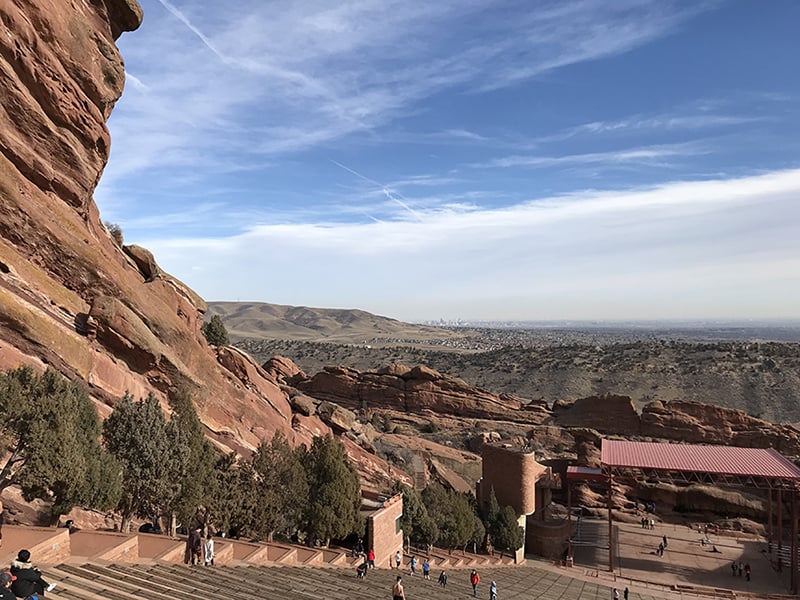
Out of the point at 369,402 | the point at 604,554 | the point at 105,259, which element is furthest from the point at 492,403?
the point at 105,259

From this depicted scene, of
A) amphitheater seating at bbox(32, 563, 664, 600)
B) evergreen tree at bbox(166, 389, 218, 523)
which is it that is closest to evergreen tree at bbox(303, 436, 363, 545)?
amphitheater seating at bbox(32, 563, 664, 600)

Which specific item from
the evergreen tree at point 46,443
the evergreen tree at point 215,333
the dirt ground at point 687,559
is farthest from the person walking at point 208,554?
the evergreen tree at point 215,333

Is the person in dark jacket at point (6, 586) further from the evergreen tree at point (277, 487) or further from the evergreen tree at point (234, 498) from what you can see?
the evergreen tree at point (277, 487)

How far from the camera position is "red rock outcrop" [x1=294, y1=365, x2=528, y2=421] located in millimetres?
71688

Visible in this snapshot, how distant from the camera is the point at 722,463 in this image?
37531 mm

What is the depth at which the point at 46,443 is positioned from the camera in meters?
15.2

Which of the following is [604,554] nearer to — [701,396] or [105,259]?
[105,259]

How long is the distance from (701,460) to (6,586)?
1602 inches

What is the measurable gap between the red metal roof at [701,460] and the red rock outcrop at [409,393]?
95.3 ft

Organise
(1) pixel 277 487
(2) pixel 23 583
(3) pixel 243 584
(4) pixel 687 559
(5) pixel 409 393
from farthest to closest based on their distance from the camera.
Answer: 1. (5) pixel 409 393
2. (4) pixel 687 559
3. (1) pixel 277 487
4. (3) pixel 243 584
5. (2) pixel 23 583

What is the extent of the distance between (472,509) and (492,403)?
35.2 metres

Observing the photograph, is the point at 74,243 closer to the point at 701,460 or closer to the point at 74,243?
the point at 74,243

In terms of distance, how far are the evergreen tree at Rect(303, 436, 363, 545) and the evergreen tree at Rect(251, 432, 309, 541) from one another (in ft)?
2.20

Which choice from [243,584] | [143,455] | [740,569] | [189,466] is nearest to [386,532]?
[189,466]
